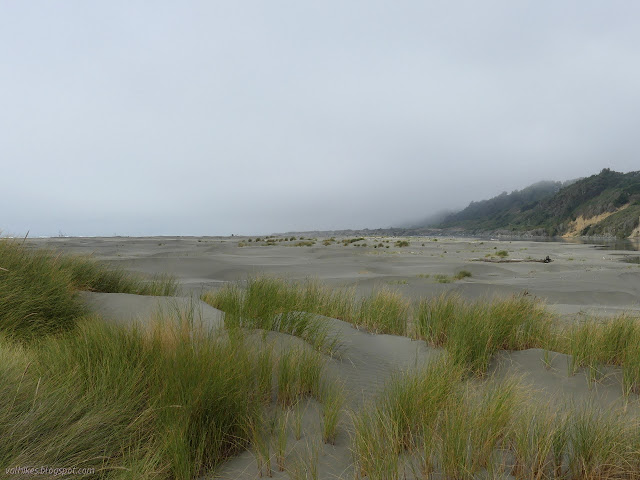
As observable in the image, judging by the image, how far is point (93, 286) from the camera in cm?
633

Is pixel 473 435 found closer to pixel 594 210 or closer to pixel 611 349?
pixel 611 349

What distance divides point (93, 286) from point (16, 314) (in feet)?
9.07

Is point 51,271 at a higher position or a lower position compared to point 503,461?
higher

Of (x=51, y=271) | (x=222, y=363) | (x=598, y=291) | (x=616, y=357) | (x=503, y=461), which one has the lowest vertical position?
(x=598, y=291)

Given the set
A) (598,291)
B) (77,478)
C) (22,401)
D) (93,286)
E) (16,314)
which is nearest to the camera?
(77,478)

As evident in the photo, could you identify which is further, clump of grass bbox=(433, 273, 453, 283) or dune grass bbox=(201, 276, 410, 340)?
clump of grass bbox=(433, 273, 453, 283)

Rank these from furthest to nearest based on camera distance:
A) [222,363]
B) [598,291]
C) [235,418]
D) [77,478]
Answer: [598,291], [222,363], [235,418], [77,478]

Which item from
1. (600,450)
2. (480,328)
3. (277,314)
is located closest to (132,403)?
(277,314)

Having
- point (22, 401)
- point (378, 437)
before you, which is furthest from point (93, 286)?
point (378, 437)

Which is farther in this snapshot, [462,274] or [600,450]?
[462,274]

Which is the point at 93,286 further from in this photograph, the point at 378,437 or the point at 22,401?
the point at 378,437

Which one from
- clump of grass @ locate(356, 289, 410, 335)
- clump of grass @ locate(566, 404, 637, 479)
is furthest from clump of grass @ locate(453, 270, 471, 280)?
clump of grass @ locate(566, 404, 637, 479)

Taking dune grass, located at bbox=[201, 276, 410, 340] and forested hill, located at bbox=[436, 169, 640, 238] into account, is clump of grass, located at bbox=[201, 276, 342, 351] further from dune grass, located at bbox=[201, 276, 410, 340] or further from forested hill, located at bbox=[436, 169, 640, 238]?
forested hill, located at bbox=[436, 169, 640, 238]

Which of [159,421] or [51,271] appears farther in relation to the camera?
[51,271]
